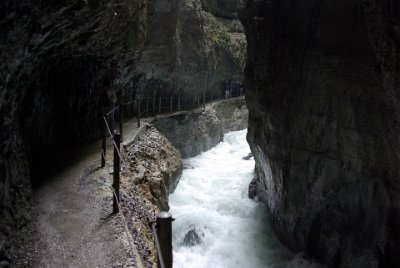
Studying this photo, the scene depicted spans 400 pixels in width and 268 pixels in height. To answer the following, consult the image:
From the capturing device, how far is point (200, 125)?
28109 mm

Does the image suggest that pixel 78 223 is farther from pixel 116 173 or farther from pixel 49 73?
pixel 49 73

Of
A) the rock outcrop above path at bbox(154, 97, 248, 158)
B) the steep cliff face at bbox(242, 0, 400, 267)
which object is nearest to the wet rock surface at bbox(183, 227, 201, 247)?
the steep cliff face at bbox(242, 0, 400, 267)

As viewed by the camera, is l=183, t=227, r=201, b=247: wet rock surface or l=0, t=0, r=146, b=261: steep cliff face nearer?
l=0, t=0, r=146, b=261: steep cliff face

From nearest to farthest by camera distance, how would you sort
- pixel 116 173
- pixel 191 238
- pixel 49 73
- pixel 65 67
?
pixel 116 173, pixel 49 73, pixel 65 67, pixel 191 238

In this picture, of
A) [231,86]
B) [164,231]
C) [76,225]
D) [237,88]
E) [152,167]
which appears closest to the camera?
[164,231]

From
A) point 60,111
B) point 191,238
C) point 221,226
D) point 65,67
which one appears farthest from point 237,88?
point 65,67

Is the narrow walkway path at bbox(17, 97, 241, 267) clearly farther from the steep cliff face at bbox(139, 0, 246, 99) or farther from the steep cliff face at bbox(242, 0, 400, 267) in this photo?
the steep cliff face at bbox(139, 0, 246, 99)

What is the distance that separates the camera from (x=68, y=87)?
13.6 m

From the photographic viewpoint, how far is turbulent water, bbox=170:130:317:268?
14.6 m

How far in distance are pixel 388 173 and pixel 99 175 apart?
786 cm

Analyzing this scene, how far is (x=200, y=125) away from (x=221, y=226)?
12.2 m

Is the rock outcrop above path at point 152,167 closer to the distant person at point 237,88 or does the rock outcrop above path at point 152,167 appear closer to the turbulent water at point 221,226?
the turbulent water at point 221,226

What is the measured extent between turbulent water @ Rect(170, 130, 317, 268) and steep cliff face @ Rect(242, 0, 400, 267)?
87cm

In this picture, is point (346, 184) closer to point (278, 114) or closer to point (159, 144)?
point (278, 114)
